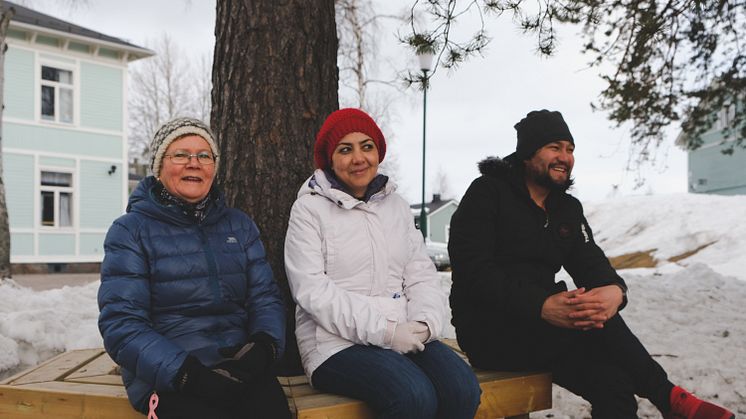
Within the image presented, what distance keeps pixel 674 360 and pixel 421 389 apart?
2932 mm

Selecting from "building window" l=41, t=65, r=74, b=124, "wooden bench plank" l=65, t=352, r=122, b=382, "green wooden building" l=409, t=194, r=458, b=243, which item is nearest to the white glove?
"wooden bench plank" l=65, t=352, r=122, b=382

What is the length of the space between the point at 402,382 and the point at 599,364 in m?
0.95

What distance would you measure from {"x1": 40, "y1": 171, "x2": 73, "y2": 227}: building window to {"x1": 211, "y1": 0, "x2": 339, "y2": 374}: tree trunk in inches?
638

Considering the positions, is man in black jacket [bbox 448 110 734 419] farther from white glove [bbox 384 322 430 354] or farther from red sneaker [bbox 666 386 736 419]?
white glove [bbox 384 322 430 354]

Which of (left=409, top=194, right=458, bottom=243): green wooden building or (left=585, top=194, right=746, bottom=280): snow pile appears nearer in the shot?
(left=585, top=194, right=746, bottom=280): snow pile

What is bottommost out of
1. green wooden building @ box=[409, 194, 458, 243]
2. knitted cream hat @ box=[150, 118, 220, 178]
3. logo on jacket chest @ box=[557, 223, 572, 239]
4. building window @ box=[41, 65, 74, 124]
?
green wooden building @ box=[409, 194, 458, 243]

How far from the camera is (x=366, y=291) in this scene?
105 inches

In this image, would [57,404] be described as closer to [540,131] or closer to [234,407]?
[234,407]

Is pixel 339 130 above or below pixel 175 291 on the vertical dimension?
above

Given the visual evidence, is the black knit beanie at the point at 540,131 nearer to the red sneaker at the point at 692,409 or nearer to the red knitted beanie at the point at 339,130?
the red knitted beanie at the point at 339,130

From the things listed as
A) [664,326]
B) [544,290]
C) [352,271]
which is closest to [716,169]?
[664,326]

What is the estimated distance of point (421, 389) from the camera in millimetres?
2244

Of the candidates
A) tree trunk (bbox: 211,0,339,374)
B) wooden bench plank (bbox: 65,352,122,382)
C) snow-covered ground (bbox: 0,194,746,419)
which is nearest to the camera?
wooden bench plank (bbox: 65,352,122,382)

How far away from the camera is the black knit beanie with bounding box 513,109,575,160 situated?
9.58 ft
